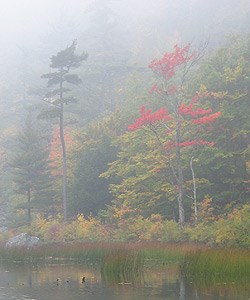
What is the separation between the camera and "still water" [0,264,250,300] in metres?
13.7

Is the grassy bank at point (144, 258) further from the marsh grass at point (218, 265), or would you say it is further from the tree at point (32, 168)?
the tree at point (32, 168)

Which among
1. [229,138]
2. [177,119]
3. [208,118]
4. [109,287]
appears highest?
[177,119]

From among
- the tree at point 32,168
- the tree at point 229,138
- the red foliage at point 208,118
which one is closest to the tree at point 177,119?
the red foliage at point 208,118

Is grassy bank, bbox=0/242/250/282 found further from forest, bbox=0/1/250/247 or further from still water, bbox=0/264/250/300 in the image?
forest, bbox=0/1/250/247

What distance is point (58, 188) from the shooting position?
41781 mm

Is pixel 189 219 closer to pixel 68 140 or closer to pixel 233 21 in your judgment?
pixel 68 140

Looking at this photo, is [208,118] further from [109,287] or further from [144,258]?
[109,287]

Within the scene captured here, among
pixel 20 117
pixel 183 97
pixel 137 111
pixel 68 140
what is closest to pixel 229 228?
pixel 183 97

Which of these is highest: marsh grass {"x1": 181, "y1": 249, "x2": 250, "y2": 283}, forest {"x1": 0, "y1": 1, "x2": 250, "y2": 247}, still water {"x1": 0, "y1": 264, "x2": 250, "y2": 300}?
forest {"x1": 0, "y1": 1, "x2": 250, "y2": 247}

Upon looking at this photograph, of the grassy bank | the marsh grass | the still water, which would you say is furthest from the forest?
the still water

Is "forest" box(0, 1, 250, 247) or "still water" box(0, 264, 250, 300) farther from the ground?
"forest" box(0, 1, 250, 247)

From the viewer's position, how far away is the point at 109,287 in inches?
615

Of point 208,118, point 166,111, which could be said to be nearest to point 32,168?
point 166,111

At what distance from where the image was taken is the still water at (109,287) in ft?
45.0
